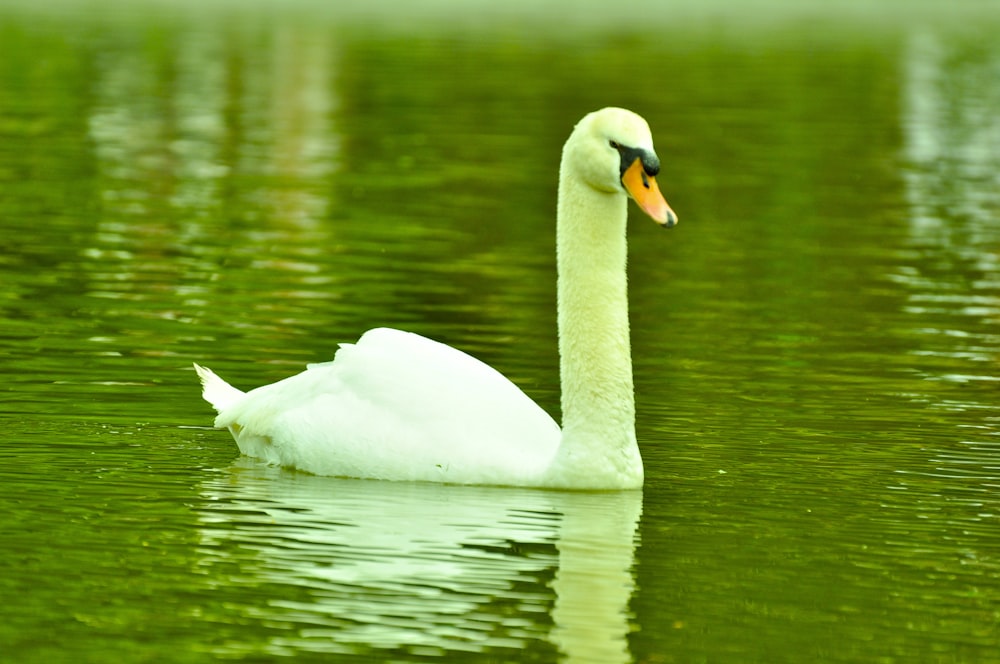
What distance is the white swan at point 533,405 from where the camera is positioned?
10.1 metres

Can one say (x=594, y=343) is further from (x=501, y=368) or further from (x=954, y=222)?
(x=954, y=222)

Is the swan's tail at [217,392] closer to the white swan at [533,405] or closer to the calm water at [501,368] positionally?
the calm water at [501,368]

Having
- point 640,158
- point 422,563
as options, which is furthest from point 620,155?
point 422,563

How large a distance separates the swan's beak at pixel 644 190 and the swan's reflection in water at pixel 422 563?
4.44 ft

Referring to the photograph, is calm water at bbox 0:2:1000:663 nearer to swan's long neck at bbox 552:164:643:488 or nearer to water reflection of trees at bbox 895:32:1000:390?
water reflection of trees at bbox 895:32:1000:390

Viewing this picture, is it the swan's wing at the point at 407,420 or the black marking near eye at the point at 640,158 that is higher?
the black marking near eye at the point at 640,158

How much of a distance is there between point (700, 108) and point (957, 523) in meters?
32.1

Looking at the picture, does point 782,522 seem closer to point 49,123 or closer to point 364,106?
point 49,123

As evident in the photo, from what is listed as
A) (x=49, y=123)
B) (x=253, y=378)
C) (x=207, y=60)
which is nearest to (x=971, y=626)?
(x=253, y=378)

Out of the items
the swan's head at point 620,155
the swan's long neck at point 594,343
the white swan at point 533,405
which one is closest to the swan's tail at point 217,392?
the white swan at point 533,405

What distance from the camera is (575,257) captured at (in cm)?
1030

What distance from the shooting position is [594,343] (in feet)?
33.8

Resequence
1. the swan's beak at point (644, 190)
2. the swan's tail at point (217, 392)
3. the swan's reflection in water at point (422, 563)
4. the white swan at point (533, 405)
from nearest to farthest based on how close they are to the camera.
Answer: the swan's reflection in water at point (422, 563), the swan's beak at point (644, 190), the white swan at point (533, 405), the swan's tail at point (217, 392)

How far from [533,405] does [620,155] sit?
4.35ft
